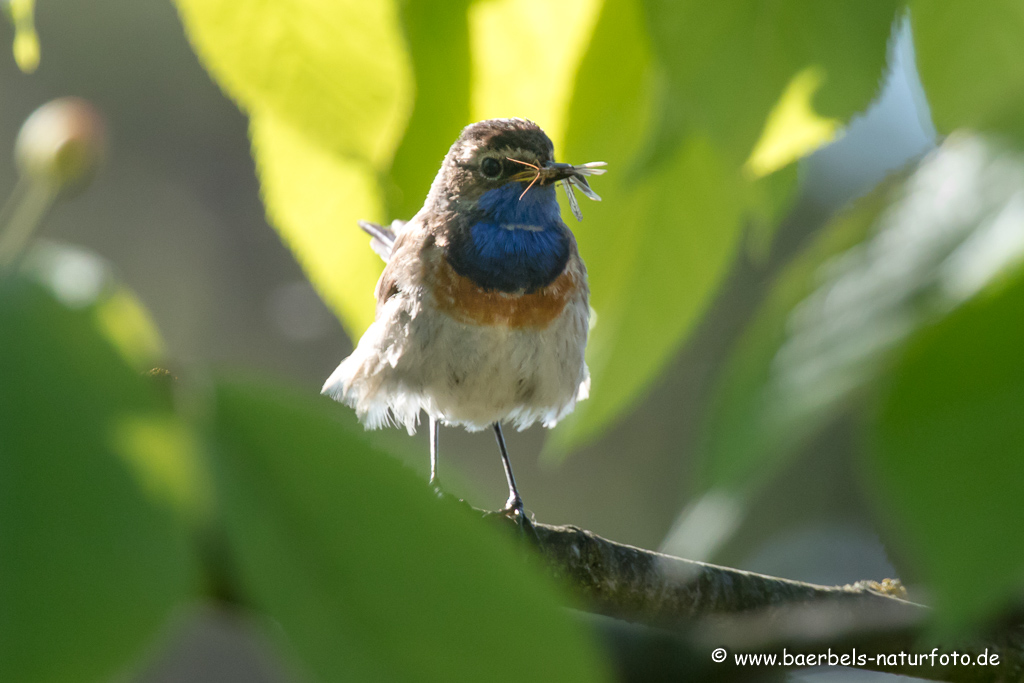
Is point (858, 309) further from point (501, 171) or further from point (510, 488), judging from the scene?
point (510, 488)

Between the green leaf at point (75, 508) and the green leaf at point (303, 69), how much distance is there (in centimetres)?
23

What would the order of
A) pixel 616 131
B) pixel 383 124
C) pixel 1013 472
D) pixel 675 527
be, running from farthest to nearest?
pixel 616 131 < pixel 383 124 < pixel 675 527 < pixel 1013 472

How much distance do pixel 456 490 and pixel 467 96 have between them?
1.13 ft

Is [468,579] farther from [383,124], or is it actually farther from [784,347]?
[383,124]

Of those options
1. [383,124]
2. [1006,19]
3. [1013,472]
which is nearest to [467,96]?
[383,124]

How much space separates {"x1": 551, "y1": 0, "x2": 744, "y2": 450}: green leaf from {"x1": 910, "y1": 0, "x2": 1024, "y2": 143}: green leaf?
12 centimetres

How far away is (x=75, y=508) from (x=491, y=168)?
118cm

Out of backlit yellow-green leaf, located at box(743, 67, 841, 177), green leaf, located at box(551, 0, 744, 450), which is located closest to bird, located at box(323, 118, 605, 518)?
green leaf, located at box(551, 0, 744, 450)

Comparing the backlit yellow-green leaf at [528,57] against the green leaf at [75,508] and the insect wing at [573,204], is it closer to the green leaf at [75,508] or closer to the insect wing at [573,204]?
the insect wing at [573,204]

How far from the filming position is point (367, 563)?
10.7 inches

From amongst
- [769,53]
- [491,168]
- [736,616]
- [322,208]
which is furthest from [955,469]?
[491,168]

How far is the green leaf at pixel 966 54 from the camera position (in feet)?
1.44

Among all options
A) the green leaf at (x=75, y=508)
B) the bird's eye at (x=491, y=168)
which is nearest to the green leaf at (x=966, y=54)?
the green leaf at (x=75, y=508)

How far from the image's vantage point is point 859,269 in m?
0.30
